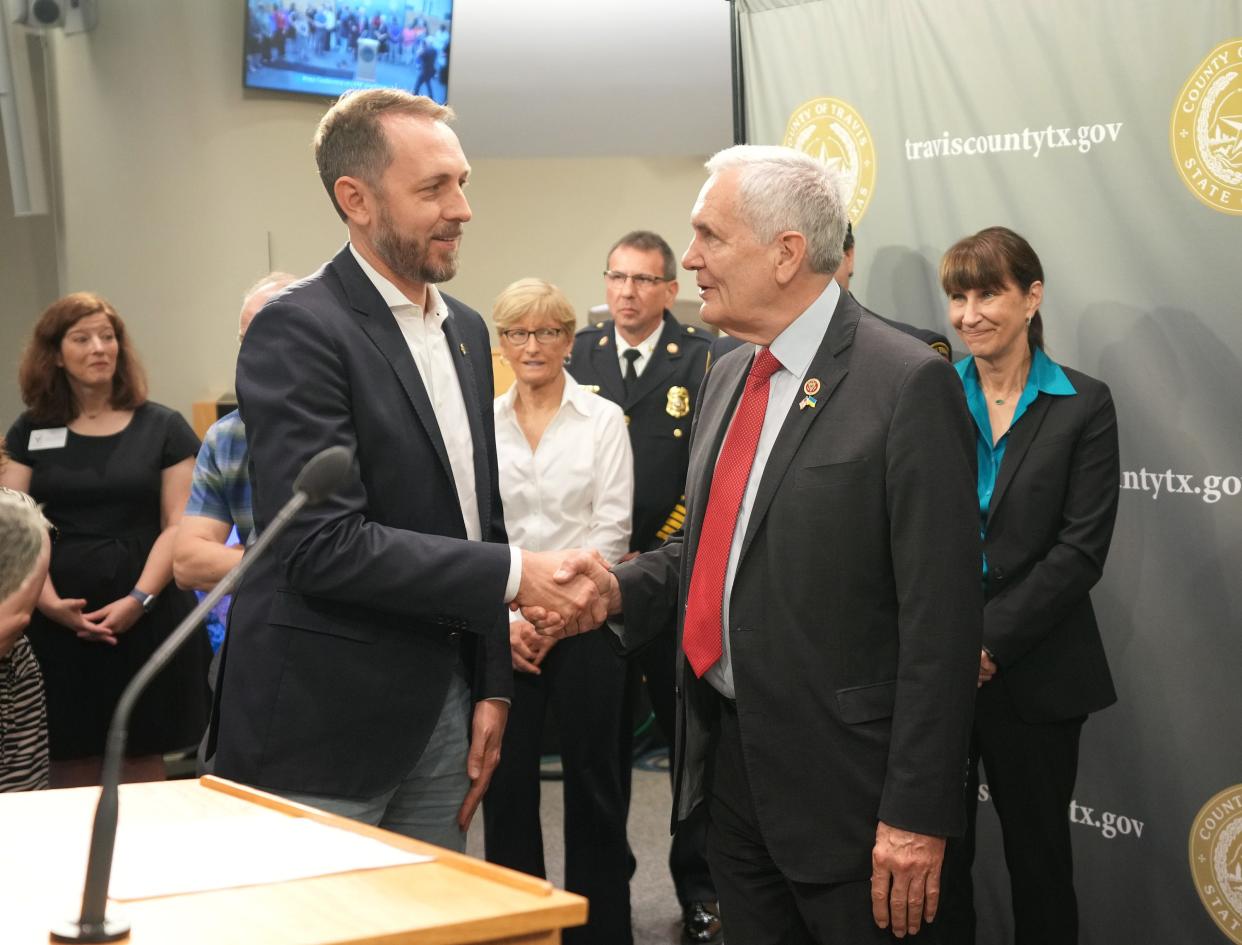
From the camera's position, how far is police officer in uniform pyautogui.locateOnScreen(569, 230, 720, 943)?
3.86 meters

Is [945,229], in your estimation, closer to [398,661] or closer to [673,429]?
[673,429]

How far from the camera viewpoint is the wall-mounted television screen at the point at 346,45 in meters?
6.38

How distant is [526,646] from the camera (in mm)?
3309

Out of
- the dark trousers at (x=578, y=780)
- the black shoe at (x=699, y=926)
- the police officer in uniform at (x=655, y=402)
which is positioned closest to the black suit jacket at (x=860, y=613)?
the dark trousers at (x=578, y=780)

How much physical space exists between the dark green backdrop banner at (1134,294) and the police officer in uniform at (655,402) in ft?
2.72

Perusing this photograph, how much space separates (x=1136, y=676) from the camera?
131 inches

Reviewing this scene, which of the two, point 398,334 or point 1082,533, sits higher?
point 398,334

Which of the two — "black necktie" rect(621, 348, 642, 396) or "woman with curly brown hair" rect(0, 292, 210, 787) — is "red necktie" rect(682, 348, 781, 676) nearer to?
"black necktie" rect(621, 348, 642, 396)

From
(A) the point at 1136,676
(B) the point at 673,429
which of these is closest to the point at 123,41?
(B) the point at 673,429

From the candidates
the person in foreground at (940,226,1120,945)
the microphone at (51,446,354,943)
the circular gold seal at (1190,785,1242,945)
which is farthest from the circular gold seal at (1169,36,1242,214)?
the microphone at (51,446,354,943)

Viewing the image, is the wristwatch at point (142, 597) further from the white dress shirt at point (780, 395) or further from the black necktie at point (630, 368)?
the white dress shirt at point (780, 395)

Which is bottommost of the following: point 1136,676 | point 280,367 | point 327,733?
point 1136,676

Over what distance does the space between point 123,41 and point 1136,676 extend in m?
5.26

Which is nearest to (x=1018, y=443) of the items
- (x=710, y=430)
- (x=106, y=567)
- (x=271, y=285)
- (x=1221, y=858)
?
(x=710, y=430)
